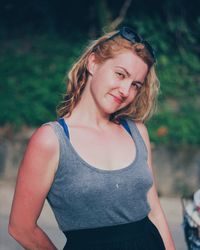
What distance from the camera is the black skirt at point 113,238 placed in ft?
6.20

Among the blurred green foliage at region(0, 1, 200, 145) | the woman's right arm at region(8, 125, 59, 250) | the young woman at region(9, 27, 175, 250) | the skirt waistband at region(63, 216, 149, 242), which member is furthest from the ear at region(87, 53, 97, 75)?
the blurred green foliage at region(0, 1, 200, 145)

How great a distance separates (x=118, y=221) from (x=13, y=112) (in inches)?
136

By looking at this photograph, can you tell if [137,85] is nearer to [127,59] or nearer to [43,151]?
[127,59]

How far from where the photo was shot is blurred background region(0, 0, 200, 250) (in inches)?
183

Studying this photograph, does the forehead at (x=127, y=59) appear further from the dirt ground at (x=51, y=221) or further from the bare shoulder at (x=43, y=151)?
the dirt ground at (x=51, y=221)

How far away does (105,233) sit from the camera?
190 cm

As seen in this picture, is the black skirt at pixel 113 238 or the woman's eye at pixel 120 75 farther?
the woman's eye at pixel 120 75

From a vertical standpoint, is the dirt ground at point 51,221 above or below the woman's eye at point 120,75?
below

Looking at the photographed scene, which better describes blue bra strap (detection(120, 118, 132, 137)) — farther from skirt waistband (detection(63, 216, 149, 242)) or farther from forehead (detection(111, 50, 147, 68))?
skirt waistband (detection(63, 216, 149, 242))

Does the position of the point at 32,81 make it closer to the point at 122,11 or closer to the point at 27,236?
the point at 122,11

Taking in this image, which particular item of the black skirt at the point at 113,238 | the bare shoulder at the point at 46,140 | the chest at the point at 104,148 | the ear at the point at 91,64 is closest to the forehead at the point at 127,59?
the ear at the point at 91,64

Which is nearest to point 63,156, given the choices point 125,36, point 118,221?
point 118,221

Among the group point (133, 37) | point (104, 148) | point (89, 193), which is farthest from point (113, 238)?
point (133, 37)

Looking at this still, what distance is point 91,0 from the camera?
7.14 metres
